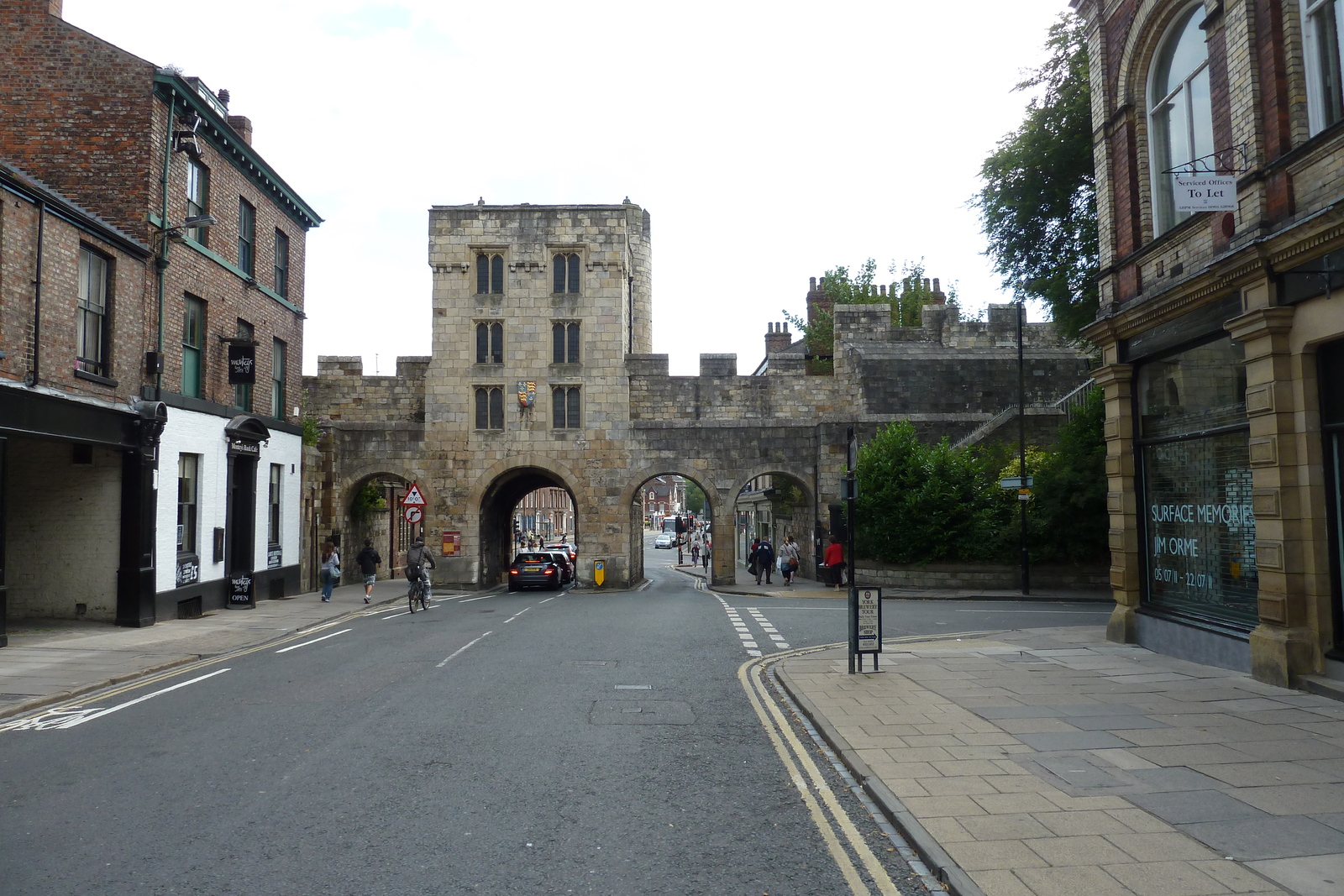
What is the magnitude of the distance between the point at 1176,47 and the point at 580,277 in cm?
2216

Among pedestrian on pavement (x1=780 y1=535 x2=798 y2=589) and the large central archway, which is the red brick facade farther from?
pedestrian on pavement (x1=780 y1=535 x2=798 y2=589)

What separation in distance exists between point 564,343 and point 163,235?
50.4 ft

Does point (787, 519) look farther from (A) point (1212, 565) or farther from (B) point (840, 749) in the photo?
(B) point (840, 749)

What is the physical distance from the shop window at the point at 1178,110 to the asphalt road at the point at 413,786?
30.4ft

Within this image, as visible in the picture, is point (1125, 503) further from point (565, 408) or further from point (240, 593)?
point (565, 408)

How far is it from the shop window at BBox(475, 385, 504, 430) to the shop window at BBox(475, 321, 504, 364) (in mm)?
1005

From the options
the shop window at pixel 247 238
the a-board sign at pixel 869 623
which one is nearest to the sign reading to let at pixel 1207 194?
the a-board sign at pixel 869 623

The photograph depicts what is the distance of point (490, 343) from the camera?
107 feet

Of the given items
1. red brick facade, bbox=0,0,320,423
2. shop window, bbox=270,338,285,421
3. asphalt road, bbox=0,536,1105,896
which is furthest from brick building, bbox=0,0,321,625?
asphalt road, bbox=0,536,1105,896

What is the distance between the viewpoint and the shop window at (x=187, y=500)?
19672 millimetres

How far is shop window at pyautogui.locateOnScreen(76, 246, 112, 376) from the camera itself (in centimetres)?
1666

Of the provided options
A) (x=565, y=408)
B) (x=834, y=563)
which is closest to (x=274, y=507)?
(x=565, y=408)

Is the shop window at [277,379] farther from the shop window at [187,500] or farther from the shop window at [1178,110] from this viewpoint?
the shop window at [1178,110]

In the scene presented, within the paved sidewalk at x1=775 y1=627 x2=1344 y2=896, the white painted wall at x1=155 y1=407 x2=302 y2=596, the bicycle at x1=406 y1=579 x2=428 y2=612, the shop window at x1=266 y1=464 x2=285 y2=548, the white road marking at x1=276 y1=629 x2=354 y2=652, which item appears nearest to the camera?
the paved sidewalk at x1=775 y1=627 x2=1344 y2=896
